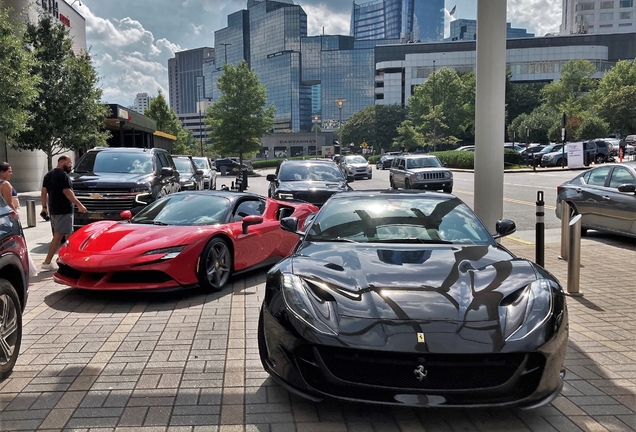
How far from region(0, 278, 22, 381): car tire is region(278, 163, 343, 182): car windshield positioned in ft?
34.7

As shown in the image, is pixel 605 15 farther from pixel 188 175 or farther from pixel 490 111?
pixel 490 111

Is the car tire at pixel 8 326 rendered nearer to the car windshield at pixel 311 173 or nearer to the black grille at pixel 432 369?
the black grille at pixel 432 369

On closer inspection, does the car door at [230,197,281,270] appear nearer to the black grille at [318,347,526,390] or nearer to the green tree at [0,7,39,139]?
the black grille at [318,347,526,390]

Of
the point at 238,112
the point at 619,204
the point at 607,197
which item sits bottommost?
the point at 619,204

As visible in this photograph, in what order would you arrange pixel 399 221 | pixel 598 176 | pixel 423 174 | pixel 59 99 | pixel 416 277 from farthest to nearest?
pixel 423 174 → pixel 59 99 → pixel 598 176 → pixel 399 221 → pixel 416 277

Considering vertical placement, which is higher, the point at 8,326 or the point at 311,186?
the point at 311,186

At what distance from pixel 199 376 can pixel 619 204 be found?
28.3 ft

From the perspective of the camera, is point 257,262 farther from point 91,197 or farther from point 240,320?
point 91,197

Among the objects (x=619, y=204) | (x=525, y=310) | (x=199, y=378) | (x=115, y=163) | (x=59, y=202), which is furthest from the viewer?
(x=115, y=163)

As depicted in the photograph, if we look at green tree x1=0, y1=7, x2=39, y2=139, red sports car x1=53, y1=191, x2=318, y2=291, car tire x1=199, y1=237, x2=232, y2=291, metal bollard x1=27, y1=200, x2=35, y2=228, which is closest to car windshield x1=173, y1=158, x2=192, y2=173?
green tree x1=0, y1=7, x2=39, y2=139

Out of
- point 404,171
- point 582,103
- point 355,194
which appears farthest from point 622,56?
point 355,194

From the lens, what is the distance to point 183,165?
2073 cm

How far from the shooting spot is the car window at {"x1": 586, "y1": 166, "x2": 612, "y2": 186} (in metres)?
10.8

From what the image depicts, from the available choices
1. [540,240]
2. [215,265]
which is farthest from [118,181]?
[540,240]
